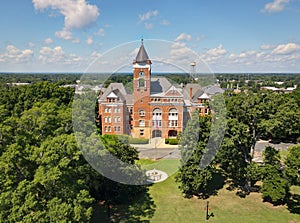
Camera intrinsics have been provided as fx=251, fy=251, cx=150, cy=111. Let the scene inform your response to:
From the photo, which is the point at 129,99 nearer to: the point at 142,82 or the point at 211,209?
the point at 142,82

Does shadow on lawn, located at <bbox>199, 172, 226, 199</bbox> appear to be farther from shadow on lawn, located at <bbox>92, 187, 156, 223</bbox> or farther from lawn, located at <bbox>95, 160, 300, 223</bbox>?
shadow on lawn, located at <bbox>92, 187, 156, 223</bbox>

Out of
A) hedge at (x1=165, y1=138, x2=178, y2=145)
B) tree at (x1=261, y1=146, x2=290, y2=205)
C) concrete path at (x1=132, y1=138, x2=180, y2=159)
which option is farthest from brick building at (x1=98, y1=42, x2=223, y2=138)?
tree at (x1=261, y1=146, x2=290, y2=205)

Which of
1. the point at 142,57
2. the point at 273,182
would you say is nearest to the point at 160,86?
the point at 142,57

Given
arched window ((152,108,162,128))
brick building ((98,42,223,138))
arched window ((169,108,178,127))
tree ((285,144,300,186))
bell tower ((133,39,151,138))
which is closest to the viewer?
bell tower ((133,39,151,138))

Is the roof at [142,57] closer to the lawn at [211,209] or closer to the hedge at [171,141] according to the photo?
the lawn at [211,209]

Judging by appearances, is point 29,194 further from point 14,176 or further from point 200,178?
point 200,178

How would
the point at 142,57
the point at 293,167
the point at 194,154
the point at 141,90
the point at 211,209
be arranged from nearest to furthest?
the point at 142,57 → the point at 293,167 → the point at 211,209 → the point at 194,154 → the point at 141,90

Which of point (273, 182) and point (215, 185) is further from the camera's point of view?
point (215, 185)
